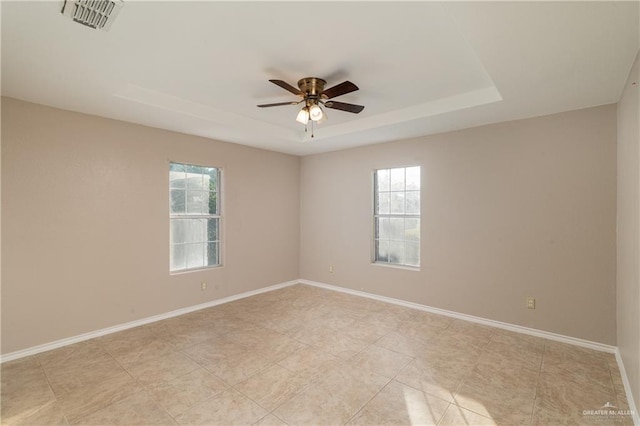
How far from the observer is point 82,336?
10.6 ft

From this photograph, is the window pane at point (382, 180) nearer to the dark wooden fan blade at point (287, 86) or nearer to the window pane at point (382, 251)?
the window pane at point (382, 251)

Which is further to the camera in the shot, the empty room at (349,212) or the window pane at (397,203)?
the window pane at (397,203)

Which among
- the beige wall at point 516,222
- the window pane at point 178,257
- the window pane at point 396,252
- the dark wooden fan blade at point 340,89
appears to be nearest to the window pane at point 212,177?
the window pane at point 178,257

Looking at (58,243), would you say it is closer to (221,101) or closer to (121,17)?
(221,101)

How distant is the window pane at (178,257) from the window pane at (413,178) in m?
3.45

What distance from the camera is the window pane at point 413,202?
14.4 ft

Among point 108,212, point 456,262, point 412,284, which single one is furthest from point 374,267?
point 108,212

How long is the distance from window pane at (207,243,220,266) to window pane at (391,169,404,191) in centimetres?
295

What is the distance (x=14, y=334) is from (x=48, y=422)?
4.79 feet

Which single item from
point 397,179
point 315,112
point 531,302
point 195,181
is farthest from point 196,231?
point 531,302

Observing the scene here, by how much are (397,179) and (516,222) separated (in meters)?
1.72

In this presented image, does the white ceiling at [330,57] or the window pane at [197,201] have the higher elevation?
the white ceiling at [330,57]

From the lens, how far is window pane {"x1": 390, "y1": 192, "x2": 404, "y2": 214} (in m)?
4.59

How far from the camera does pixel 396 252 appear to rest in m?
4.65
